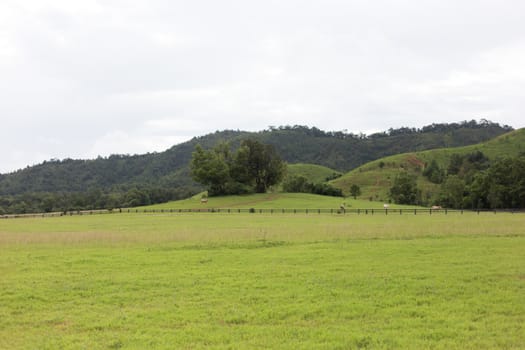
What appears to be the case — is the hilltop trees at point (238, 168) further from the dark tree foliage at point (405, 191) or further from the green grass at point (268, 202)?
the dark tree foliage at point (405, 191)

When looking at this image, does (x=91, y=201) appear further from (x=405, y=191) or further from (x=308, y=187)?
(x=405, y=191)

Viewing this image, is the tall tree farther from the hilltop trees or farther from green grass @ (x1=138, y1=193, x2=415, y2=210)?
green grass @ (x1=138, y1=193, x2=415, y2=210)

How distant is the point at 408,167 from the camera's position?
188 metres

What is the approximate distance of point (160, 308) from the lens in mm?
11102

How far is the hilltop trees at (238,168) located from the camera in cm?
9725

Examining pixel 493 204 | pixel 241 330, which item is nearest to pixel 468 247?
pixel 241 330

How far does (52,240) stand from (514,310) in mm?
25248

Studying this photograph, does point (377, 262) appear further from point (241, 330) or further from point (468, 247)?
point (241, 330)

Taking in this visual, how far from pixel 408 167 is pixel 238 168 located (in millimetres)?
109446

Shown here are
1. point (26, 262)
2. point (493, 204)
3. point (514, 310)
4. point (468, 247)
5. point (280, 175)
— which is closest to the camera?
point (514, 310)

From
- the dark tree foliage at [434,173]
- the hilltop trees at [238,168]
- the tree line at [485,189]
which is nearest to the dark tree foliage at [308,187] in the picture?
the hilltop trees at [238,168]

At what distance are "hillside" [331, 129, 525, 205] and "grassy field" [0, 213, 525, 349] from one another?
454 feet

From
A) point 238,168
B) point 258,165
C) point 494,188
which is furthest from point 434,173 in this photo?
point 238,168

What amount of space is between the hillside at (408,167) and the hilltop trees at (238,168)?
59371 millimetres
